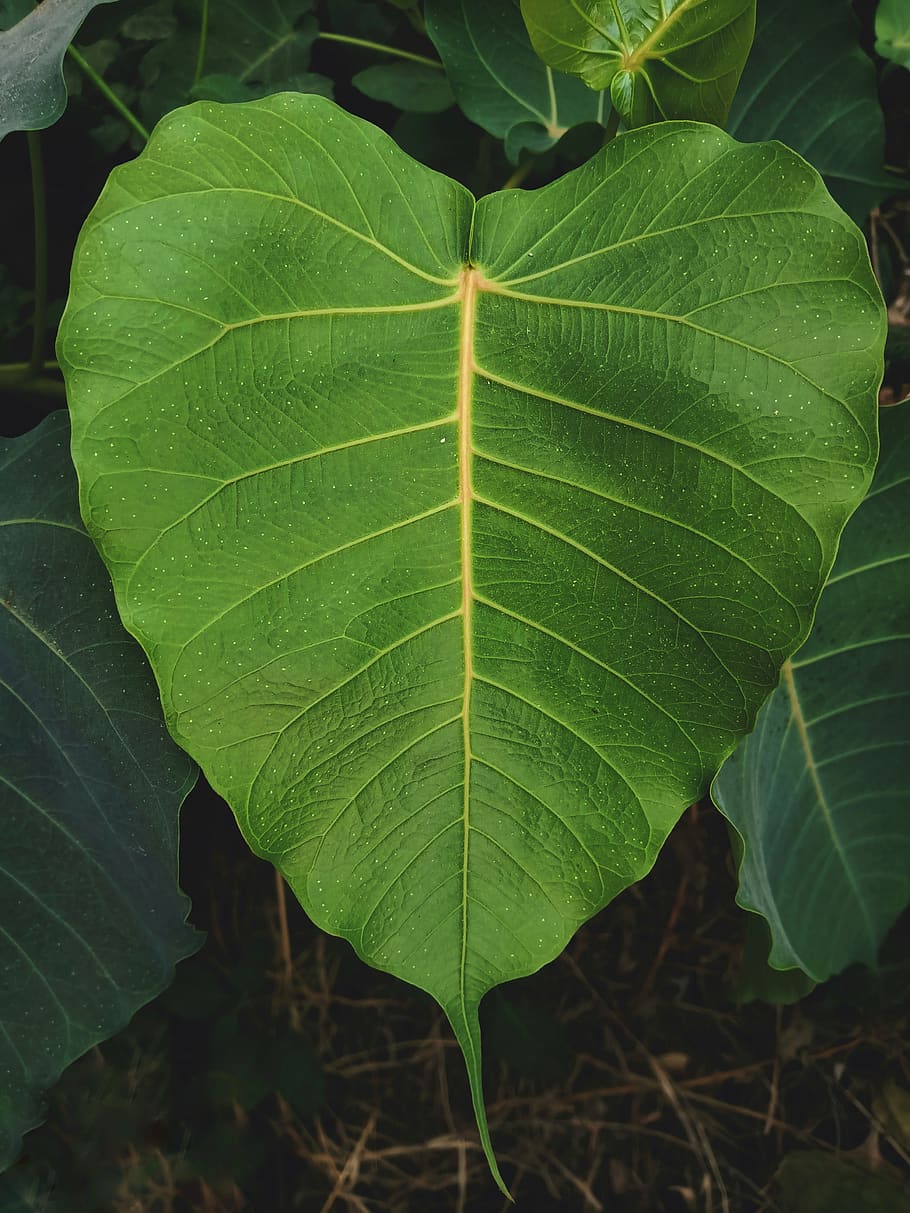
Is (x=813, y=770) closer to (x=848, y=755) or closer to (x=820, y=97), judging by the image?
(x=848, y=755)

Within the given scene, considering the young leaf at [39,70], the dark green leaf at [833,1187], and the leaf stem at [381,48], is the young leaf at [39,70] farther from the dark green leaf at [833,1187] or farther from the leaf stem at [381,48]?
the dark green leaf at [833,1187]

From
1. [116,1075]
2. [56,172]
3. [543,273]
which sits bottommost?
[116,1075]

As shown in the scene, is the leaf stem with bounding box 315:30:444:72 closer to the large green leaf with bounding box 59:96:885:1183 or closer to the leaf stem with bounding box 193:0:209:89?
the leaf stem with bounding box 193:0:209:89

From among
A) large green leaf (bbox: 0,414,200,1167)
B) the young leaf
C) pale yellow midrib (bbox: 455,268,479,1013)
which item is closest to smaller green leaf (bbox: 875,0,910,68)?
pale yellow midrib (bbox: 455,268,479,1013)

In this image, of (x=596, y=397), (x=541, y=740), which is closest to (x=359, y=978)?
(x=541, y=740)

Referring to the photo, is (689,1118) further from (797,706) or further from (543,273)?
(543,273)

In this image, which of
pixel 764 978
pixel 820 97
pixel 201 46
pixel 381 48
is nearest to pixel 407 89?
pixel 381 48
